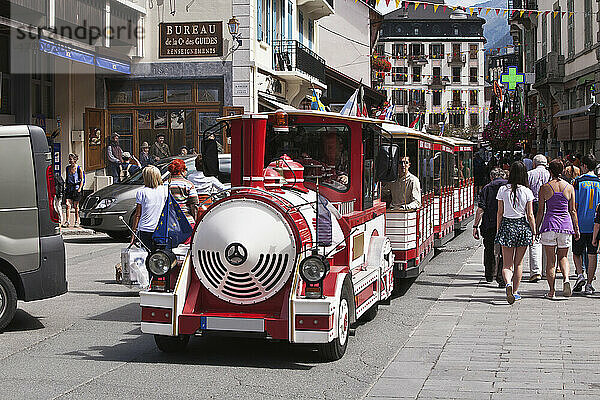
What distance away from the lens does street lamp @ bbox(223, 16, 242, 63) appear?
26172 mm

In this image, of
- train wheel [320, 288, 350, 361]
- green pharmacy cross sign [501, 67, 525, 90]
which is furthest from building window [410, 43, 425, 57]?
train wheel [320, 288, 350, 361]

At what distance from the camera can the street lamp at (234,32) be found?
26172 millimetres

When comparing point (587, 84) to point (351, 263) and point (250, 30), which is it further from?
point (351, 263)

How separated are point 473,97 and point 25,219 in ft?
354

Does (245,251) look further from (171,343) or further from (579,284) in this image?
(579,284)

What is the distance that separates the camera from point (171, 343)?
8.47m

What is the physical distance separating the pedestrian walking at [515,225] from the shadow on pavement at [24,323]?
5.77 metres

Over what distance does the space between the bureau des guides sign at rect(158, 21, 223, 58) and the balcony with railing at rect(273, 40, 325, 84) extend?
3.25 m

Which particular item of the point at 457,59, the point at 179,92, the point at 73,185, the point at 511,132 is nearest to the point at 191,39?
the point at 179,92

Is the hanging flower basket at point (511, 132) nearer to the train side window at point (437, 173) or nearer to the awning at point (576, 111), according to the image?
the awning at point (576, 111)

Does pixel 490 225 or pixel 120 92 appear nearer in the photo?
pixel 490 225

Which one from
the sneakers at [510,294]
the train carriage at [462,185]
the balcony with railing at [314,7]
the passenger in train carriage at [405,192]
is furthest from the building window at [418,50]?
the sneakers at [510,294]

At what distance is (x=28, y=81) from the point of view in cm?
2447

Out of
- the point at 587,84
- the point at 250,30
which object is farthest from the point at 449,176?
the point at 587,84
